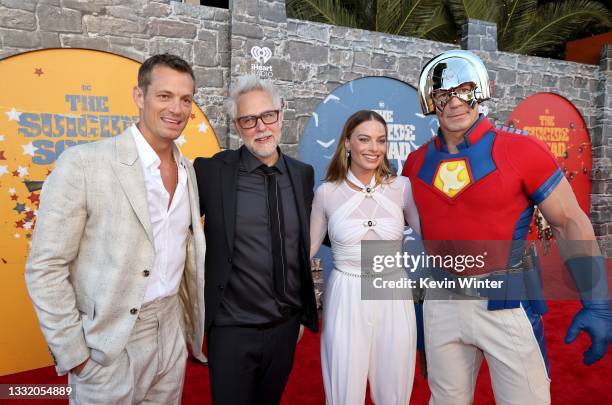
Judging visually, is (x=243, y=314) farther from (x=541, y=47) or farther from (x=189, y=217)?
(x=541, y=47)

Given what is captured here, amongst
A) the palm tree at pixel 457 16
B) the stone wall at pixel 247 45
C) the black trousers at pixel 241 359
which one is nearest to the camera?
the black trousers at pixel 241 359

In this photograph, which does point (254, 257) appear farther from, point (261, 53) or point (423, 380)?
point (261, 53)

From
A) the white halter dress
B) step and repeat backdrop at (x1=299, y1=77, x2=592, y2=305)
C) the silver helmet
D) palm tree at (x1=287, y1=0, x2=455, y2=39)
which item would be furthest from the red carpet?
palm tree at (x1=287, y1=0, x2=455, y2=39)

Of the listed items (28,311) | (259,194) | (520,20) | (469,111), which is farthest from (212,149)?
(520,20)

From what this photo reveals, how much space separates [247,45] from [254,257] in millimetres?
3235

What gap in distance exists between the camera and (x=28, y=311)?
13.1 ft

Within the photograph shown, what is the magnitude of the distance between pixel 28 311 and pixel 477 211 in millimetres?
3865

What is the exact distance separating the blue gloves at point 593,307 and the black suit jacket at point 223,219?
1224 millimetres

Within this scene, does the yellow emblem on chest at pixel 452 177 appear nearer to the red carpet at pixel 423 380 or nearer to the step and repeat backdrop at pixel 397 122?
the red carpet at pixel 423 380

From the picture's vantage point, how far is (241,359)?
Result: 2.08 metres

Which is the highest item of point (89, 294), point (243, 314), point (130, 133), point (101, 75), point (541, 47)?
point (541, 47)

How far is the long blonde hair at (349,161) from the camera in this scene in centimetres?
244

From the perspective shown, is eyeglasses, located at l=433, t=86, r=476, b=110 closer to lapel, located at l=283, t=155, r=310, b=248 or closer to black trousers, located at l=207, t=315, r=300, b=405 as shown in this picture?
lapel, located at l=283, t=155, r=310, b=248

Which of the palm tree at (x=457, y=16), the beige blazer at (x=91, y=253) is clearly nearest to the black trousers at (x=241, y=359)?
the beige blazer at (x=91, y=253)
